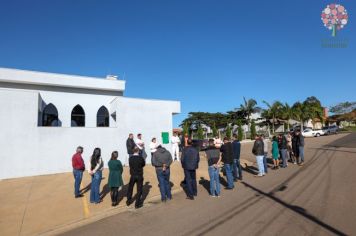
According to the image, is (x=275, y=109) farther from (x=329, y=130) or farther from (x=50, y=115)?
(x=50, y=115)

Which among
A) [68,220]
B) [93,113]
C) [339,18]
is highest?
[339,18]

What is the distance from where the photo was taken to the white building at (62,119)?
14.0 metres

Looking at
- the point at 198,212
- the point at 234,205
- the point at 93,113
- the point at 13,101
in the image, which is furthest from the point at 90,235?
the point at 93,113

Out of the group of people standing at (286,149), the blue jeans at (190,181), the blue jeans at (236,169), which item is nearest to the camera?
the blue jeans at (190,181)

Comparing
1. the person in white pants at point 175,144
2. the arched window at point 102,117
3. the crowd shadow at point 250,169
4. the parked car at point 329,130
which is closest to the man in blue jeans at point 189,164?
the crowd shadow at point 250,169

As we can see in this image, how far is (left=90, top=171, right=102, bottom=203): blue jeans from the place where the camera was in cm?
892

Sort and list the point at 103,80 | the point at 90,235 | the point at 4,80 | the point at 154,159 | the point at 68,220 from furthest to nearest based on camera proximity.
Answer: the point at 103,80
the point at 4,80
the point at 154,159
the point at 68,220
the point at 90,235

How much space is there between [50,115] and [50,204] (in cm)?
1084

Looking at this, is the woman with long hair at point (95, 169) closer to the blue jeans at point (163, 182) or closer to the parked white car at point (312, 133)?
the blue jeans at point (163, 182)

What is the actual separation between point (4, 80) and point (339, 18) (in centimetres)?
1947

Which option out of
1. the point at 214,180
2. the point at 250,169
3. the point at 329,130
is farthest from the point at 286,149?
the point at 329,130

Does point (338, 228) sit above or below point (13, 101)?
below

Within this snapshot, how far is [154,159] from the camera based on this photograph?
891 cm

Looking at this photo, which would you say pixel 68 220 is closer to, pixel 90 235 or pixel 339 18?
pixel 90 235
